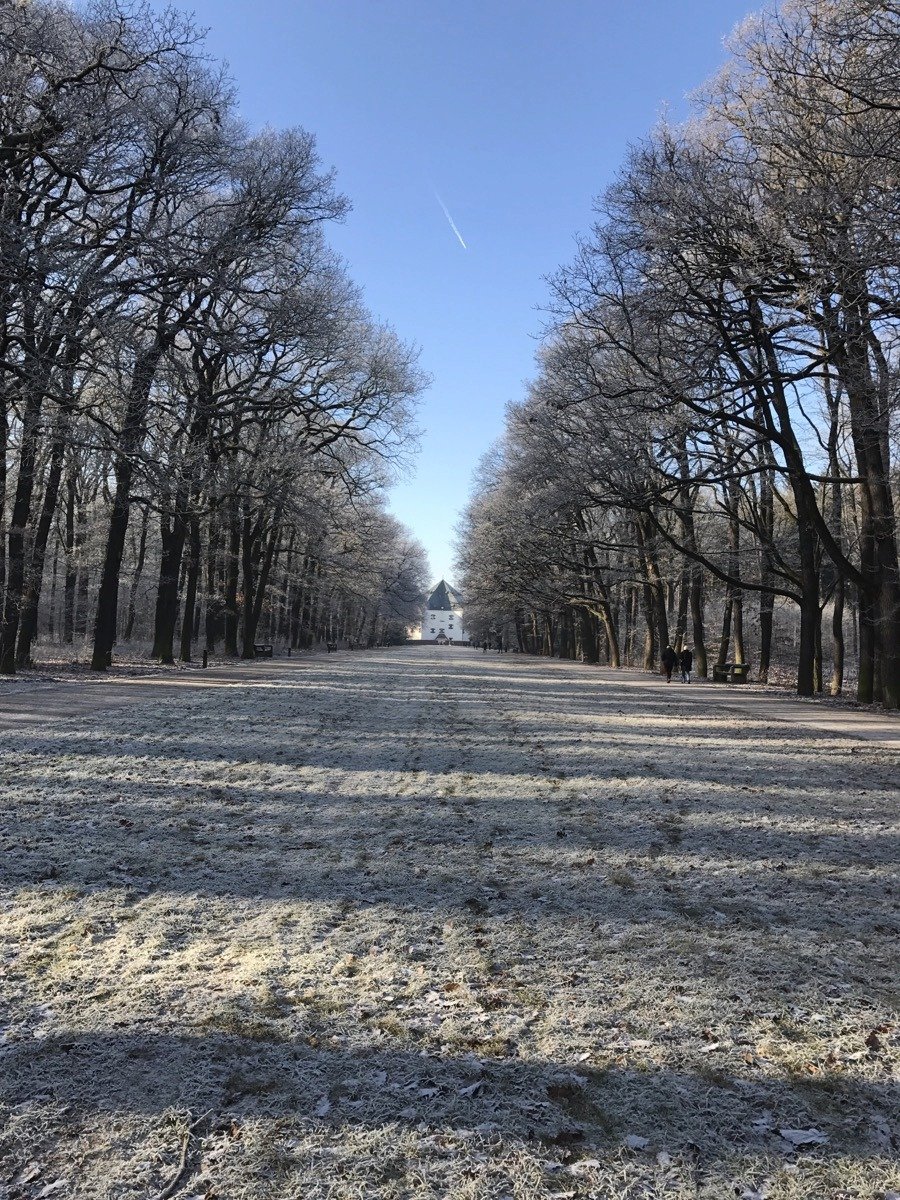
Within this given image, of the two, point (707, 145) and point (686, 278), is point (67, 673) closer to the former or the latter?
point (686, 278)

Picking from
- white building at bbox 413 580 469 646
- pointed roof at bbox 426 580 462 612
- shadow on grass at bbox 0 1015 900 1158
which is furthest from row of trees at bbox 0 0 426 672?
pointed roof at bbox 426 580 462 612

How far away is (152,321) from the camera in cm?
1752

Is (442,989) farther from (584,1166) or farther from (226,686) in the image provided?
(226,686)

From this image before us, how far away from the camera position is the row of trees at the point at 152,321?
1223 centimetres

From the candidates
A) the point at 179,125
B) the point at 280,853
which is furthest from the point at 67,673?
the point at 280,853

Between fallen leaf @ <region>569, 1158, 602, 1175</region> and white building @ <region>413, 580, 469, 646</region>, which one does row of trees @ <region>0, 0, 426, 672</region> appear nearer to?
fallen leaf @ <region>569, 1158, 602, 1175</region>

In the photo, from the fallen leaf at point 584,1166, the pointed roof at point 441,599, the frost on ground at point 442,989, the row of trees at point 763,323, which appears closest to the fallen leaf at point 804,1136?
the frost on ground at point 442,989

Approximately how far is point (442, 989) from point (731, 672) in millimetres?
26721

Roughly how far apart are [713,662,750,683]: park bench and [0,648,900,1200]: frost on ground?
67.8ft

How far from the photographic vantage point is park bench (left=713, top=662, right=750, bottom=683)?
28969 millimetres

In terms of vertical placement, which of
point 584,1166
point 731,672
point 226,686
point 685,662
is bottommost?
point 584,1166

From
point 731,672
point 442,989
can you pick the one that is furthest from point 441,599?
point 442,989

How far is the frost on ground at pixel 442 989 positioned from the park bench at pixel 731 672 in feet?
67.8

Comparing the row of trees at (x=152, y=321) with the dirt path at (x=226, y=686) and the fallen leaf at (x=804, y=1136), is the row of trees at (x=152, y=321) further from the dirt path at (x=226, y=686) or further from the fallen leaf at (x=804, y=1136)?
the fallen leaf at (x=804, y=1136)
